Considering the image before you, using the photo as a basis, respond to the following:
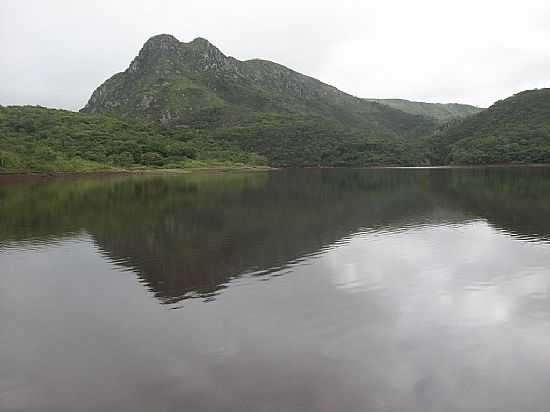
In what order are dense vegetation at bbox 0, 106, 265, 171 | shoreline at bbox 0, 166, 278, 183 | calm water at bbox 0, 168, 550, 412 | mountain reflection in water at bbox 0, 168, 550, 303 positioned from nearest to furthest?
1. calm water at bbox 0, 168, 550, 412
2. mountain reflection in water at bbox 0, 168, 550, 303
3. shoreline at bbox 0, 166, 278, 183
4. dense vegetation at bbox 0, 106, 265, 171

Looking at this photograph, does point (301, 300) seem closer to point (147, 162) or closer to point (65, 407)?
point (65, 407)

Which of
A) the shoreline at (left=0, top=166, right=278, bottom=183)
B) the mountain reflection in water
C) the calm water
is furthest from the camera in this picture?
the shoreline at (left=0, top=166, right=278, bottom=183)

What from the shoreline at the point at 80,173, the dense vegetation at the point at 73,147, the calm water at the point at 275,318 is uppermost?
the dense vegetation at the point at 73,147

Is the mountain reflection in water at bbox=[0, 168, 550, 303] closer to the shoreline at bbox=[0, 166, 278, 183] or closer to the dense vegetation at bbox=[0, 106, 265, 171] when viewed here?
the shoreline at bbox=[0, 166, 278, 183]

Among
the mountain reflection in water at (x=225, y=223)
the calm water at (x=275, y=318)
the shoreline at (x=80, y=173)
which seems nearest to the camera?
the calm water at (x=275, y=318)

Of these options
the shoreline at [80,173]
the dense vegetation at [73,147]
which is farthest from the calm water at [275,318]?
the dense vegetation at [73,147]

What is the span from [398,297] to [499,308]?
4.30 m

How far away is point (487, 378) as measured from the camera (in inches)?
553

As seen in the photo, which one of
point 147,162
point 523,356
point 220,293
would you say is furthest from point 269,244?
point 147,162

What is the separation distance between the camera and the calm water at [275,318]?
13312mm

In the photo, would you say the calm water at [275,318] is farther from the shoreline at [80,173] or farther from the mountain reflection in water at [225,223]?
the shoreline at [80,173]

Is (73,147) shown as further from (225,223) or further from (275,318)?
(275,318)

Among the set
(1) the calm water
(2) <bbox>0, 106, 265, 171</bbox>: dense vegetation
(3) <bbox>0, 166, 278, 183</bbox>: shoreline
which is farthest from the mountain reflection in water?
(2) <bbox>0, 106, 265, 171</bbox>: dense vegetation

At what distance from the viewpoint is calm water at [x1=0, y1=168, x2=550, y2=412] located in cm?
1331
